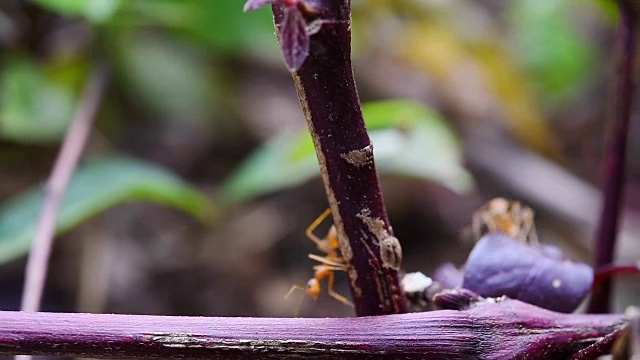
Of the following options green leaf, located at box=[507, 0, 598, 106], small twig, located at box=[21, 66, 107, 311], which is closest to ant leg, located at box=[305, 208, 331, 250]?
small twig, located at box=[21, 66, 107, 311]

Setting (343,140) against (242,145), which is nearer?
(343,140)

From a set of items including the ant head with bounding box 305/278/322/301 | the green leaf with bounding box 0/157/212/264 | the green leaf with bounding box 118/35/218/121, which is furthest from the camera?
the green leaf with bounding box 118/35/218/121

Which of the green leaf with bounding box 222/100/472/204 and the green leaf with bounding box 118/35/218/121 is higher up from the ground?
the green leaf with bounding box 118/35/218/121

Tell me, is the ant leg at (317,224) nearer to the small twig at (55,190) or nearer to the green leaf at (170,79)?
the small twig at (55,190)

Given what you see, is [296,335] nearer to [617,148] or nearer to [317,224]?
[317,224]

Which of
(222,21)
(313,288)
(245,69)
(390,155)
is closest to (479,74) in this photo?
(245,69)

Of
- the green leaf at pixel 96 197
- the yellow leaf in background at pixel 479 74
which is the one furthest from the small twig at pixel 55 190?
the yellow leaf in background at pixel 479 74

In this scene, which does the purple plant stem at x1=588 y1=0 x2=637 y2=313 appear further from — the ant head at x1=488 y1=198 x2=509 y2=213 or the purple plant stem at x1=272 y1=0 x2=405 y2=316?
the purple plant stem at x1=272 y1=0 x2=405 y2=316
